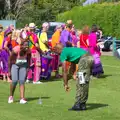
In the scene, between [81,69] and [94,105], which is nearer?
[81,69]

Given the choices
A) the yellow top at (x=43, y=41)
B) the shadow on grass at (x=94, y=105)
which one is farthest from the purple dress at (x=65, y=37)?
Result: the shadow on grass at (x=94, y=105)

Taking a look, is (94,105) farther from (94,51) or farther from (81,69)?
(94,51)

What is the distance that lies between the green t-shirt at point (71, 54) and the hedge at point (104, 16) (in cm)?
2292

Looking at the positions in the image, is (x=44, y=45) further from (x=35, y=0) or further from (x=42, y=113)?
(x=35, y=0)

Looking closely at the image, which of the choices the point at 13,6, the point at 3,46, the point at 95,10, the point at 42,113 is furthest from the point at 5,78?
the point at 13,6

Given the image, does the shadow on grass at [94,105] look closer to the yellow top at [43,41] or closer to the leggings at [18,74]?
the leggings at [18,74]

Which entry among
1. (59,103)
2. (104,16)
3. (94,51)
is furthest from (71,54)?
(104,16)

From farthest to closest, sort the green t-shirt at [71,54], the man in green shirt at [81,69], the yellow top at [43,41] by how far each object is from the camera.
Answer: the yellow top at [43,41]
the man in green shirt at [81,69]
the green t-shirt at [71,54]

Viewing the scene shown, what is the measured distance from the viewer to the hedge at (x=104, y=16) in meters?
36.0

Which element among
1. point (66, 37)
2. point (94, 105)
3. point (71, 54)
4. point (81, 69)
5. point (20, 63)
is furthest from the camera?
point (66, 37)

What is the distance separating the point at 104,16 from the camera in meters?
37.3

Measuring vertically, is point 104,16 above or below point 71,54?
above

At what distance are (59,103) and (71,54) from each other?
6.42 feet

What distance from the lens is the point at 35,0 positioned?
5997 cm
